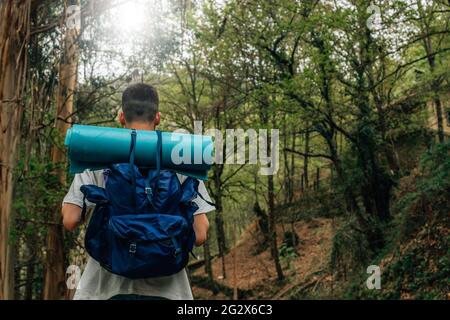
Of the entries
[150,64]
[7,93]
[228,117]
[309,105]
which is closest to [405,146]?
[228,117]

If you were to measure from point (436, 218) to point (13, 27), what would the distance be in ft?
28.7

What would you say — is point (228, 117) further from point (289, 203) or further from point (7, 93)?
point (7, 93)

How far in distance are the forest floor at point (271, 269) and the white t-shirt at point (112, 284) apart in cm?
Result: 1226

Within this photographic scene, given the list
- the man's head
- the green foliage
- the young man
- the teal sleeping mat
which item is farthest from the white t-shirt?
the green foliage

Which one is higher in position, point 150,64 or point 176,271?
point 150,64

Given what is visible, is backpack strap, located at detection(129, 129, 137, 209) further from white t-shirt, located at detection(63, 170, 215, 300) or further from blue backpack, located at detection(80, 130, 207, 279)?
white t-shirt, located at detection(63, 170, 215, 300)

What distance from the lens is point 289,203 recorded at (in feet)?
72.8

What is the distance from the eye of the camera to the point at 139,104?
7.61ft

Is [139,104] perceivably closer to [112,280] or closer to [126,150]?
[126,150]

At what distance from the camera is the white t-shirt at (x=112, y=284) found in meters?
2.05

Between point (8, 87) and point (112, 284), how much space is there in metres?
3.96

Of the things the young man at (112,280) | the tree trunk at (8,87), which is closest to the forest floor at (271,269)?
the tree trunk at (8,87)
